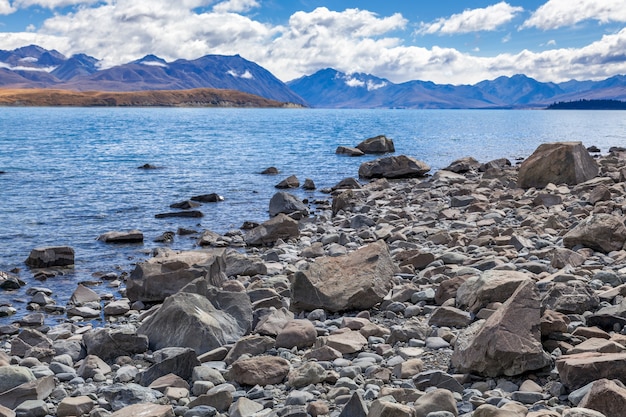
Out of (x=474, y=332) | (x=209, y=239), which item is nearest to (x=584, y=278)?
(x=474, y=332)

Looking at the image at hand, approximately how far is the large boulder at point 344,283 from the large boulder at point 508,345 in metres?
3.03

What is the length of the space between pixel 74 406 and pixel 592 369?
5.68m

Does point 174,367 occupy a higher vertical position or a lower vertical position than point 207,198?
higher

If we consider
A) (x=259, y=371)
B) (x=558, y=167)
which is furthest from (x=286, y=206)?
(x=259, y=371)

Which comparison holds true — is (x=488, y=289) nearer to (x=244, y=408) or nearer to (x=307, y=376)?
(x=307, y=376)

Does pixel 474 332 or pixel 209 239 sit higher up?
pixel 474 332

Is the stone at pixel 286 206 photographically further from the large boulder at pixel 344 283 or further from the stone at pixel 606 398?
the stone at pixel 606 398

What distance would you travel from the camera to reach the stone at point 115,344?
28.6 feet

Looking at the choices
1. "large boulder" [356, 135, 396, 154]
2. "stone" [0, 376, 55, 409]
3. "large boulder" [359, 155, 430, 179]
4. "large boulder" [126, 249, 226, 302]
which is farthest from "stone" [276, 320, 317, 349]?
"large boulder" [356, 135, 396, 154]

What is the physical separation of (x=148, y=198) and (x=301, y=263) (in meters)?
16.1

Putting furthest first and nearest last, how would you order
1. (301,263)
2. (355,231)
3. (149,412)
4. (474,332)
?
(355,231) → (301,263) → (474,332) → (149,412)

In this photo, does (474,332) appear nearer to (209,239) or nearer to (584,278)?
(584,278)

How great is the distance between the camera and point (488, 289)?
8.98m

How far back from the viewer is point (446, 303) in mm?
9664
